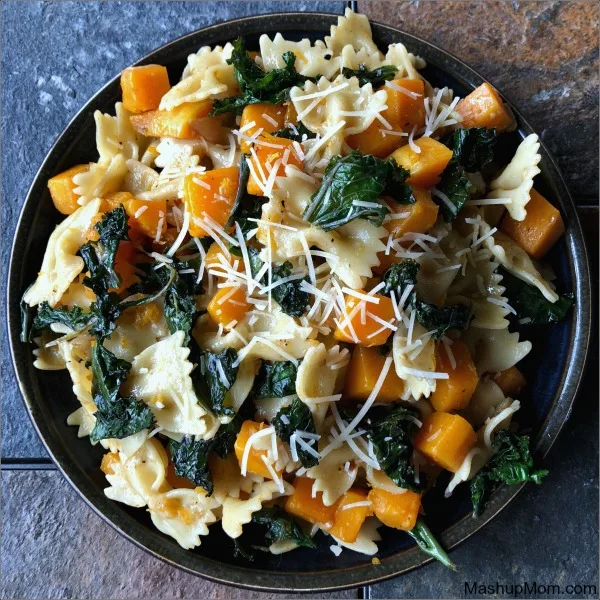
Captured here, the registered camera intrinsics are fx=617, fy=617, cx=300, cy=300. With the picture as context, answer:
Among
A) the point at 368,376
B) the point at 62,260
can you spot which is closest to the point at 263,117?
the point at 62,260

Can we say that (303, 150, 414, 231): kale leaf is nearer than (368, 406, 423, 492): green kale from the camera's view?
Yes

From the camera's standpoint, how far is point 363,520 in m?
2.80

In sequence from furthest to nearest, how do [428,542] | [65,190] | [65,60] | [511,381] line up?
[65,60], [65,190], [511,381], [428,542]

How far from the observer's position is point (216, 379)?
2664 mm

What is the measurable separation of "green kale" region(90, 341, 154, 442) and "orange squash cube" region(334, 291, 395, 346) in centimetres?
96

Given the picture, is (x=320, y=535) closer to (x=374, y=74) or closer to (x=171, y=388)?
(x=171, y=388)

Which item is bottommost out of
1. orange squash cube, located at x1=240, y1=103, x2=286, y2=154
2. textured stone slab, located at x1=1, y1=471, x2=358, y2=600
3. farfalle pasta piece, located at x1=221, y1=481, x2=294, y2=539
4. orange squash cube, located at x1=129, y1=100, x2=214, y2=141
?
textured stone slab, located at x1=1, y1=471, x2=358, y2=600

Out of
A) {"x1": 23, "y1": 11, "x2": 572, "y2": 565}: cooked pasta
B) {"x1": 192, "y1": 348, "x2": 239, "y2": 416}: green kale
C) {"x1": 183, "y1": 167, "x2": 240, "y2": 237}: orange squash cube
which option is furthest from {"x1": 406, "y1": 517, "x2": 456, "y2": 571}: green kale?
{"x1": 183, "y1": 167, "x2": 240, "y2": 237}: orange squash cube

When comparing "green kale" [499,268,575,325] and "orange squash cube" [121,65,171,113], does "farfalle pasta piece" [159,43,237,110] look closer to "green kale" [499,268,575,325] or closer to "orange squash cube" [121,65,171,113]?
"orange squash cube" [121,65,171,113]

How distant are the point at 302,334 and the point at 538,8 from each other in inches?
91.5

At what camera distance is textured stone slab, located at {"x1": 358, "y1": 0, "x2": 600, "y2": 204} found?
3.36 metres

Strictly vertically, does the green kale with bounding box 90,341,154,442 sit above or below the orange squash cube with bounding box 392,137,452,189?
below

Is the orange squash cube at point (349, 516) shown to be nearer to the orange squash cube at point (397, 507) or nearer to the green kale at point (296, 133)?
the orange squash cube at point (397, 507)

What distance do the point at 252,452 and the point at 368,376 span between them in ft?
1.94
